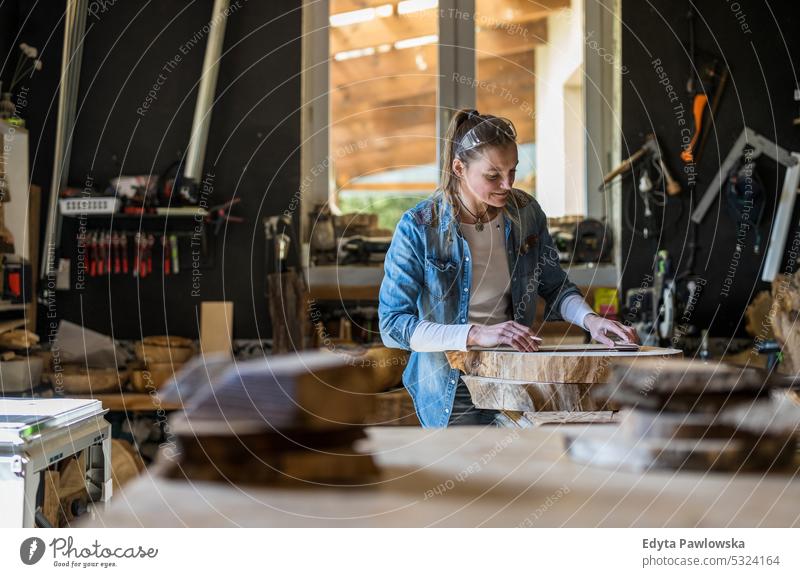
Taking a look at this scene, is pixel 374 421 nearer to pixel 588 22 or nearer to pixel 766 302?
pixel 766 302

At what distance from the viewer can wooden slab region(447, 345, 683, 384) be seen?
1550 millimetres

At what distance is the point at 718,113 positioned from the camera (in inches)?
151

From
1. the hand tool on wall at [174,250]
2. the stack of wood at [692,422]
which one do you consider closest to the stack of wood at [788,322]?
the stack of wood at [692,422]

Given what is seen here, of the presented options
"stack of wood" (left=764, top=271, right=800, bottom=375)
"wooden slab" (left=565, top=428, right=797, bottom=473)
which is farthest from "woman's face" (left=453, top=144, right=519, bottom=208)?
"stack of wood" (left=764, top=271, right=800, bottom=375)

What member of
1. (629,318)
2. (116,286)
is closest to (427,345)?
(629,318)

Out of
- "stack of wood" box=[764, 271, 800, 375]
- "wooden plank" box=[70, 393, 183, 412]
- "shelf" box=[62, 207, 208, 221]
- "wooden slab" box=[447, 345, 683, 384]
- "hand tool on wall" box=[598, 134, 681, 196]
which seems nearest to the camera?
"wooden slab" box=[447, 345, 683, 384]

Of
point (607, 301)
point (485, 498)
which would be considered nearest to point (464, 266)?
point (485, 498)

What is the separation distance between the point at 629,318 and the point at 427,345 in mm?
2206

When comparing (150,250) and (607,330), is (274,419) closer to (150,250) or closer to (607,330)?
(607,330)

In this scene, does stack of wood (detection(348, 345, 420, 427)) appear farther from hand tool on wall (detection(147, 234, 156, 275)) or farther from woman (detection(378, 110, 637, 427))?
woman (detection(378, 110, 637, 427))

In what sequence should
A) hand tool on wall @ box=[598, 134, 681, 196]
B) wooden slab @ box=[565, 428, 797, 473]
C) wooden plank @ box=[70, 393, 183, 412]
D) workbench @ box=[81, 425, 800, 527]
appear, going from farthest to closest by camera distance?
hand tool on wall @ box=[598, 134, 681, 196] < wooden plank @ box=[70, 393, 183, 412] < wooden slab @ box=[565, 428, 797, 473] < workbench @ box=[81, 425, 800, 527]

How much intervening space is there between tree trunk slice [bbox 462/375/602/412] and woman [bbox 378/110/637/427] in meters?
0.19

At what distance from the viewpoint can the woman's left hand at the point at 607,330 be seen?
179 centimetres
